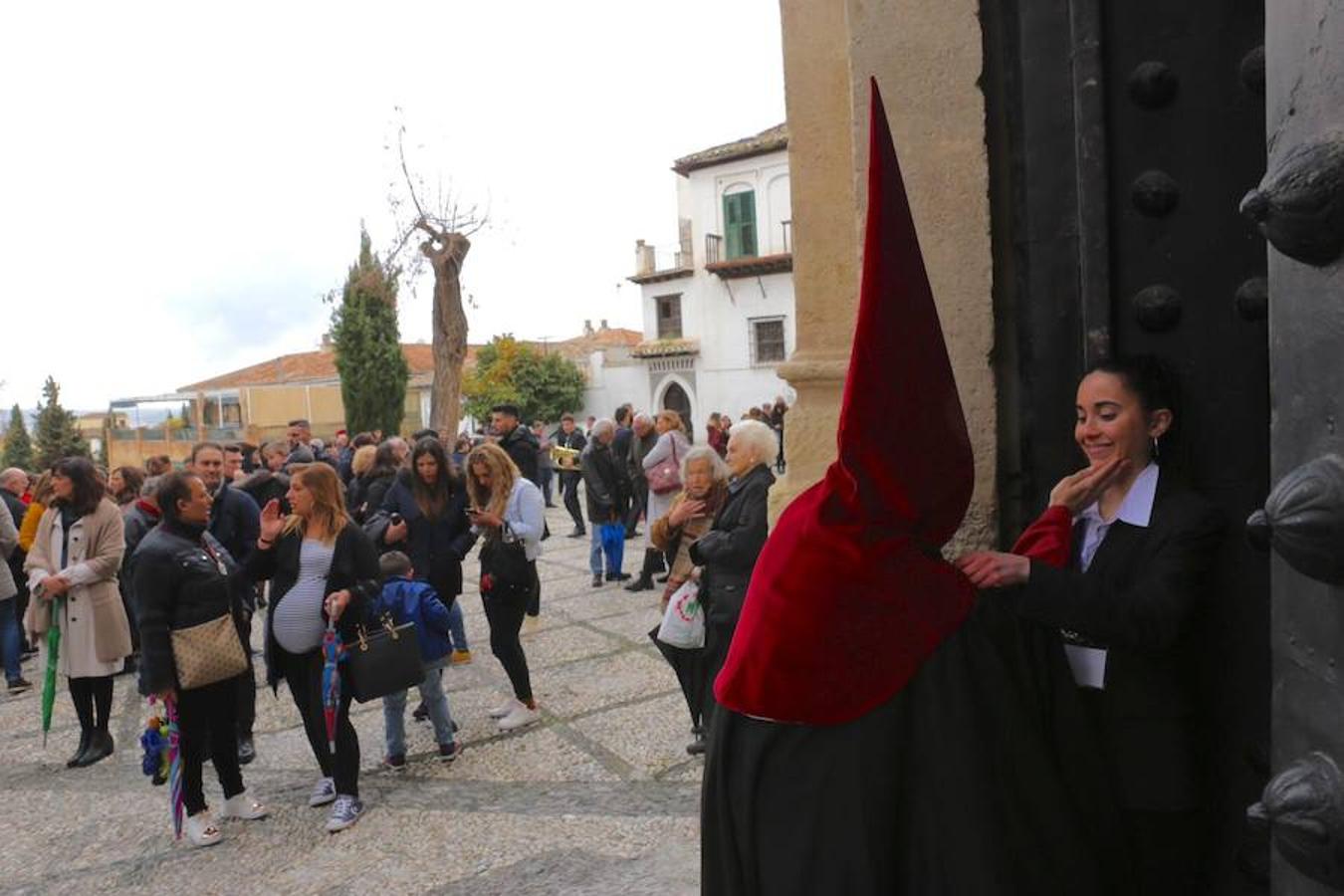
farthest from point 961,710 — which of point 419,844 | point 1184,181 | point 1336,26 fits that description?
point 419,844

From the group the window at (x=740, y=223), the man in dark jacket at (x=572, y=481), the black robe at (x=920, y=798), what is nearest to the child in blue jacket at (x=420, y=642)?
the black robe at (x=920, y=798)

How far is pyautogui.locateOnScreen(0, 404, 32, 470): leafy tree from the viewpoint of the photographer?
1294 inches

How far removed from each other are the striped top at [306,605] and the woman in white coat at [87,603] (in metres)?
1.70

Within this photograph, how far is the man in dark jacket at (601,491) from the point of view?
9352mm

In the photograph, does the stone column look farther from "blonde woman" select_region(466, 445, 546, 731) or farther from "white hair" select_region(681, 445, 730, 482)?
"blonde woman" select_region(466, 445, 546, 731)

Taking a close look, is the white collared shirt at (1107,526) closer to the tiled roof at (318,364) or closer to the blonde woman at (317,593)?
the blonde woman at (317,593)

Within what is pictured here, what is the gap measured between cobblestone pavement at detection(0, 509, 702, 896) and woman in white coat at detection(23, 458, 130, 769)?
1.31 feet

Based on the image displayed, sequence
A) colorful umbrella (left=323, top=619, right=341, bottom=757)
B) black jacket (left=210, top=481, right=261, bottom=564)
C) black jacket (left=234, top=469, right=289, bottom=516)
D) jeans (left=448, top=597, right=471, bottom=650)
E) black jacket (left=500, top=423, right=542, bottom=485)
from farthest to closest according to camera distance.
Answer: black jacket (left=500, top=423, right=542, bottom=485)
black jacket (left=234, top=469, right=289, bottom=516)
jeans (left=448, top=597, right=471, bottom=650)
black jacket (left=210, top=481, right=261, bottom=564)
colorful umbrella (left=323, top=619, right=341, bottom=757)

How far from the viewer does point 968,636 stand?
4.41ft

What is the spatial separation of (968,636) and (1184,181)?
901 millimetres

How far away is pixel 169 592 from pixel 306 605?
0.56 metres

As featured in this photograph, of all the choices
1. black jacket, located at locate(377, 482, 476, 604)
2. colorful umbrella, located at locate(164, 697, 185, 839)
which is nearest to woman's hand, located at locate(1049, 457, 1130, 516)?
colorful umbrella, located at locate(164, 697, 185, 839)

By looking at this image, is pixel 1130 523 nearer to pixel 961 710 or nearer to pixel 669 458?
pixel 961 710

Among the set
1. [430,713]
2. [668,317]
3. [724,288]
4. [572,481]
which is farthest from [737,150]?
[430,713]
